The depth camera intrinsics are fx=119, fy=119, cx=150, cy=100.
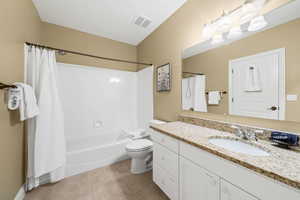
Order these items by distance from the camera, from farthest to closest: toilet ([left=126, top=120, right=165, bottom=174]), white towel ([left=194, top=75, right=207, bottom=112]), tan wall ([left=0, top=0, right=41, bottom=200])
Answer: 1. toilet ([left=126, top=120, right=165, bottom=174])
2. white towel ([left=194, top=75, right=207, bottom=112])
3. tan wall ([left=0, top=0, right=41, bottom=200])

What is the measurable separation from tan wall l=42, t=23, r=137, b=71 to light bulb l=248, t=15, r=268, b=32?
2243 mm

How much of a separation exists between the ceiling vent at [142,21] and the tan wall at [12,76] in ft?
4.62

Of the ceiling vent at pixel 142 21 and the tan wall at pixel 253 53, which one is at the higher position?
the ceiling vent at pixel 142 21

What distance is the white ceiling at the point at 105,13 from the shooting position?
1.65 meters

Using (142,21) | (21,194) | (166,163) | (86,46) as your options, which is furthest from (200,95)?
(21,194)

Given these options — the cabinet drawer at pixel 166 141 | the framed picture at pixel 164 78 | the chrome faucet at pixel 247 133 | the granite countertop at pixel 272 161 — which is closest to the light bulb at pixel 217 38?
the framed picture at pixel 164 78

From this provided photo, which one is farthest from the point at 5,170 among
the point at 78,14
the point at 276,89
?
the point at 276,89

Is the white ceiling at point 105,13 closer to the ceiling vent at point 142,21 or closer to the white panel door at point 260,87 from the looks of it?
the ceiling vent at point 142,21

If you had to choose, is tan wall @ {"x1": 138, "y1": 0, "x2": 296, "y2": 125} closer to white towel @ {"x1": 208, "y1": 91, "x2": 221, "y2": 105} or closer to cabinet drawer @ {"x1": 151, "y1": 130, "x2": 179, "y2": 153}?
white towel @ {"x1": 208, "y1": 91, "x2": 221, "y2": 105}

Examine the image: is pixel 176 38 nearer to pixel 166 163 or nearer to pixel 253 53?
pixel 253 53

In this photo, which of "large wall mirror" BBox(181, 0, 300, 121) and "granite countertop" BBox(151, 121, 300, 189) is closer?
"granite countertop" BBox(151, 121, 300, 189)

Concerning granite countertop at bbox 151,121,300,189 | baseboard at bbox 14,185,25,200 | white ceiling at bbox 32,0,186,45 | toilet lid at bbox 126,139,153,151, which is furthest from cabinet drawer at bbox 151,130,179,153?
white ceiling at bbox 32,0,186,45

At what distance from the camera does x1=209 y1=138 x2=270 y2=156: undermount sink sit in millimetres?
907

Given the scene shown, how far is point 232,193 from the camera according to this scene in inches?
28.1
